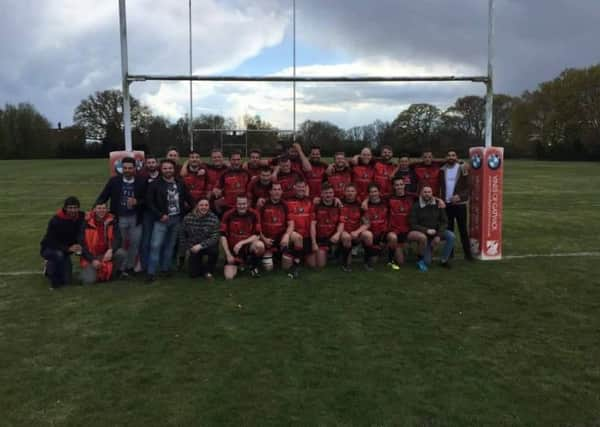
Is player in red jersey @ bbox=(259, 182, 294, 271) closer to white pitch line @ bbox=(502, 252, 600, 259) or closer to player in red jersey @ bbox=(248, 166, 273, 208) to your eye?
player in red jersey @ bbox=(248, 166, 273, 208)

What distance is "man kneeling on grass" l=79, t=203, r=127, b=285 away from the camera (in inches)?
242

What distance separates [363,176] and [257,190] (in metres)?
1.61

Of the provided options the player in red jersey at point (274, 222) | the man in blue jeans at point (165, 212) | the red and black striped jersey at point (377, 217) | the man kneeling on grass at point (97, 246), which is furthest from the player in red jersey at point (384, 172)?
the man kneeling on grass at point (97, 246)

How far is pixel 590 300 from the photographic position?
532 centimetres

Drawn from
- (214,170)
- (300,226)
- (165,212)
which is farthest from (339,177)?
(165,212)

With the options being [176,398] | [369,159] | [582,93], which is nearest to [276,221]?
[369,159]

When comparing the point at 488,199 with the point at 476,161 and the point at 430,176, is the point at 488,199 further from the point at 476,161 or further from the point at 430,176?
the point at 430,176

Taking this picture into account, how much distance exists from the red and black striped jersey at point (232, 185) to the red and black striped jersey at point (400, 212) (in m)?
2.07

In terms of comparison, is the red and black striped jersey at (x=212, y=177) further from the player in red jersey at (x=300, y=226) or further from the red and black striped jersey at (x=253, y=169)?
the player in red jersey at (x=300, y=226)

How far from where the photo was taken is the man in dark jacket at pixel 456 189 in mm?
7156

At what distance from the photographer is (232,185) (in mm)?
6965

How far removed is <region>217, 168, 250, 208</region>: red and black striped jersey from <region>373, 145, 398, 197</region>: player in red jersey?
6.43 feet

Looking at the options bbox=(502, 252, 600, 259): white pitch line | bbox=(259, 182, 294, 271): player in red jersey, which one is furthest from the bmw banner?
bbox=(259, 182, 294, 271): player in red jersey

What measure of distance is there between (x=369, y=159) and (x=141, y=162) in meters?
3.29
